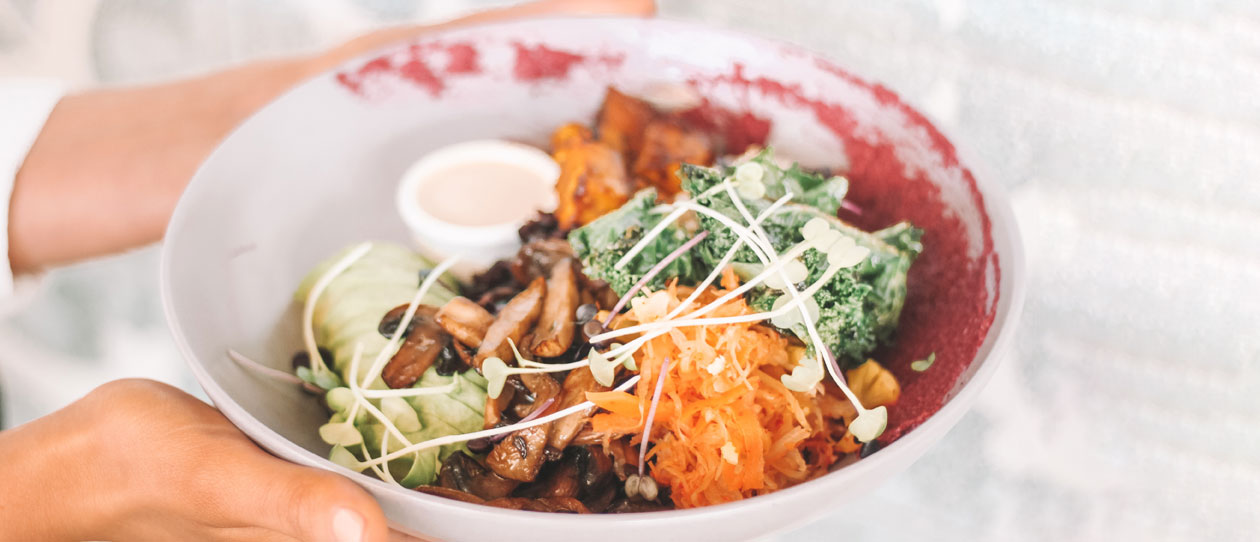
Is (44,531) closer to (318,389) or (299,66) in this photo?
(318,389)

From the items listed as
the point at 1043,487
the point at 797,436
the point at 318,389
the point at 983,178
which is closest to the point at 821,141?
the point at 983,178

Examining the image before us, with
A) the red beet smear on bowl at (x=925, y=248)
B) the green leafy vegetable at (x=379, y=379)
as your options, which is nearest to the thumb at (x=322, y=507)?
the green leafy vegetable at (x=379, y=379)

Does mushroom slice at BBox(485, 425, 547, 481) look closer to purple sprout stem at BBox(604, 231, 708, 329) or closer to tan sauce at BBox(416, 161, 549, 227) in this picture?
purple sprout stem at BBox(604, 231, 708, 329)

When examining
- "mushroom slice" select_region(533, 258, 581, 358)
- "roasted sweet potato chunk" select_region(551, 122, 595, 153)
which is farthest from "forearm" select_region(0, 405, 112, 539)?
"roasted sweet potato chunk" select_region(551, 122, 595, 153)

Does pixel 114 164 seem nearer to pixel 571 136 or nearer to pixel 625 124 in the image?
pixel 571 136

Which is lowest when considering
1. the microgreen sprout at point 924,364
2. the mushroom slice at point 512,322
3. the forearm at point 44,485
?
the forearm at point 44,485

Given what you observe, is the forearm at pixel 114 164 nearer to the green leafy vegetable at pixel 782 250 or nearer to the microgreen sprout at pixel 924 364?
the green leafy vegetable at pixel 782 250
